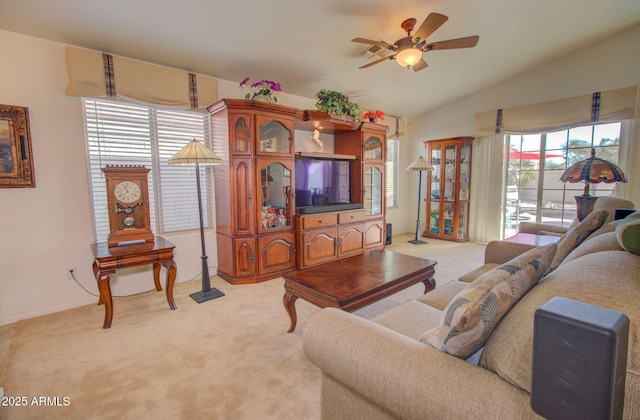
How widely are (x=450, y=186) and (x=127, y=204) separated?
4989 mm

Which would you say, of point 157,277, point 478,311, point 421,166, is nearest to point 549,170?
point 421,166

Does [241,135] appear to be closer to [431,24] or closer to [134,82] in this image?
[134,82]

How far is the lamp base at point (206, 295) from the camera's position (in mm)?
2969

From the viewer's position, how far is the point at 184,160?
2.77m

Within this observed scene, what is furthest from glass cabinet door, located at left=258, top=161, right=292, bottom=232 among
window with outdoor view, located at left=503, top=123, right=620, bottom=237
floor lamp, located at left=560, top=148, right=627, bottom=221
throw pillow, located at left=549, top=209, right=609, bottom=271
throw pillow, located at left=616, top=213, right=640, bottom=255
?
window with outdoor view, located at left=503, top=123, right=620, bottom=237

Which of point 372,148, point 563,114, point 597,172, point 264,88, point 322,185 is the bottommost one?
point 322,185

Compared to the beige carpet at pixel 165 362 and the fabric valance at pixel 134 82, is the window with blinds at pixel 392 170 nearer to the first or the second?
the beige carpet at pixel 165 362

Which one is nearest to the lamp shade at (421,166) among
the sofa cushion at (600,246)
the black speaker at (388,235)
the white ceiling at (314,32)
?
the black speaker at (388,235)

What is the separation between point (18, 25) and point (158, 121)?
1181 mm

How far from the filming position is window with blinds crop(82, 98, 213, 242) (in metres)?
2.91

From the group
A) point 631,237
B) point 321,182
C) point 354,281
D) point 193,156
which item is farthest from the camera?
point 321,182

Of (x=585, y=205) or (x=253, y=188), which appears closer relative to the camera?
(x=585, y=205)

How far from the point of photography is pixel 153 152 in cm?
323

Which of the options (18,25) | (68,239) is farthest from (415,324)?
(18,25)
